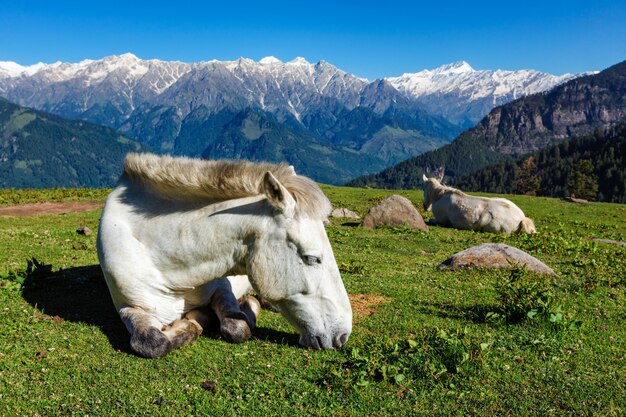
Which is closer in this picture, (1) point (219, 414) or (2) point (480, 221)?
(1) point (219, 414)

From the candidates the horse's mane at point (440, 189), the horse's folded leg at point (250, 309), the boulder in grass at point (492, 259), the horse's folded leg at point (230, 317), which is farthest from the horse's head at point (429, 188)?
the horse's folded leg at point (230, 317)

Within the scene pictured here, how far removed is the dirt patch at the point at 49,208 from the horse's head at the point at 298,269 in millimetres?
27736

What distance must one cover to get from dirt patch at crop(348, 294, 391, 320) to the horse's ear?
12.0ft

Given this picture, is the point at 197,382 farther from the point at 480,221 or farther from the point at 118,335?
the point at 480,221

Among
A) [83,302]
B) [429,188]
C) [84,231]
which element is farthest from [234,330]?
[429,188]

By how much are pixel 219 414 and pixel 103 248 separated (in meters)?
3.60

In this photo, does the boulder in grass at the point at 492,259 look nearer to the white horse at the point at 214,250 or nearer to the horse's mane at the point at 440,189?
the white horse at the point at 214,250

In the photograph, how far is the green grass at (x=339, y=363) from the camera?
5691mm

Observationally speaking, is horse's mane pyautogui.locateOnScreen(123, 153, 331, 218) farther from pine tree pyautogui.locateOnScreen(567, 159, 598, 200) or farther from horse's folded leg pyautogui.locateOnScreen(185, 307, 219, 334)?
pine tree pyautogui.locateOnScreen(567, 159, 598, 200)

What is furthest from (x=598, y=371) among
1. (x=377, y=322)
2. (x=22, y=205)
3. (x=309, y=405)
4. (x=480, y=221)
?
(x=22, y=205)

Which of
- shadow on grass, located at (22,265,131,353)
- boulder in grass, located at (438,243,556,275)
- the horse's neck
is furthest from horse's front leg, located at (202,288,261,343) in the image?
the horse's neck

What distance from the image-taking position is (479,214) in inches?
1007

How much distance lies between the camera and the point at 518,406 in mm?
5727

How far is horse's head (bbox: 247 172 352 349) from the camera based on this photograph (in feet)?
21.3
